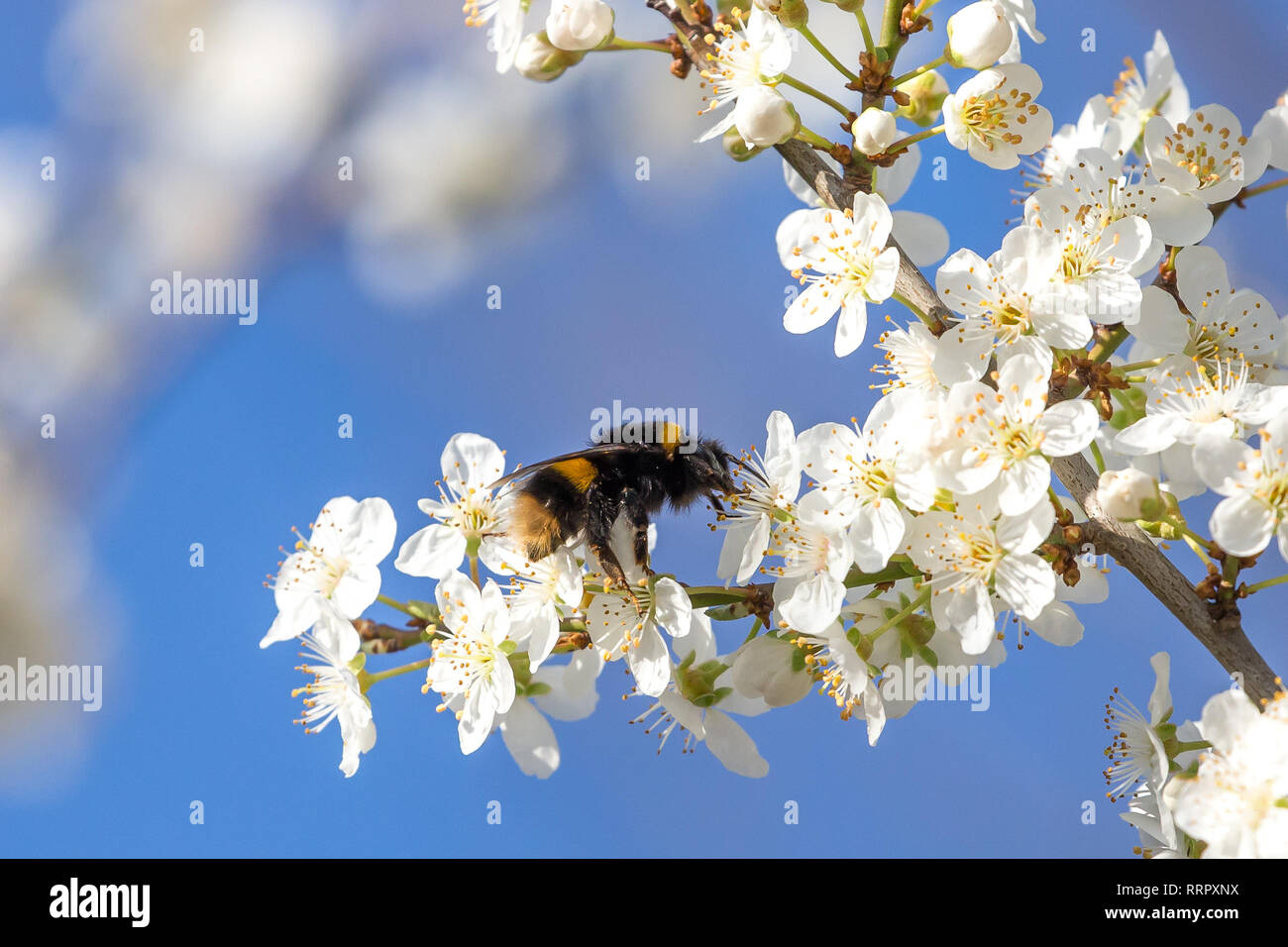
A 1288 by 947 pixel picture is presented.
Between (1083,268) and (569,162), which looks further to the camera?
(569,162)

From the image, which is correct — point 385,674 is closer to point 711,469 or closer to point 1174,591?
point 711,469

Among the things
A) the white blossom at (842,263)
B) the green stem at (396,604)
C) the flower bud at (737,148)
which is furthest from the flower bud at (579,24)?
the green stem at (396,604)

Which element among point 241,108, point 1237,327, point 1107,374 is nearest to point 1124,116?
point 1237,327

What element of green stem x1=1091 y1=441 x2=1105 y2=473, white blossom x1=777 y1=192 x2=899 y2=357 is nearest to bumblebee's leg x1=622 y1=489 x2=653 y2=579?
white blossom x1=777 y1=192 x2=899 y2=357

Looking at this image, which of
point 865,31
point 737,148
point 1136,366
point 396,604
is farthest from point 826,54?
point 396,604

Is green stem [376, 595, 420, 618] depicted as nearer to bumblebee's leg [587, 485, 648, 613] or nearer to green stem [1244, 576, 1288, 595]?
bumblebee's leg [587, 485, 648, 613]

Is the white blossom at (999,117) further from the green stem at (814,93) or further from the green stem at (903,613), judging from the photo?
the green stem at (903,613)
